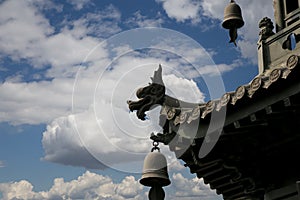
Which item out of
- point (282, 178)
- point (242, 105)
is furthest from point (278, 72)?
point (282, 178)

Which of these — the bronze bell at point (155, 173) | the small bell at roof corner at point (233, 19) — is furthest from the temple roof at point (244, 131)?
the small bell at roof corner at point (233, 19)

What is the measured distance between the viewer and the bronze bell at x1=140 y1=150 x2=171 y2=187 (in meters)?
10.1

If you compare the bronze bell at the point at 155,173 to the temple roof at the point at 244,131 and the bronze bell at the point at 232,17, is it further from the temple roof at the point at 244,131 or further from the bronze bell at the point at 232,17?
the bronze bell at the point at 232,17

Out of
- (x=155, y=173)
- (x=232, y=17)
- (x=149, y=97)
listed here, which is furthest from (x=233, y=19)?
(x=155, y=173)

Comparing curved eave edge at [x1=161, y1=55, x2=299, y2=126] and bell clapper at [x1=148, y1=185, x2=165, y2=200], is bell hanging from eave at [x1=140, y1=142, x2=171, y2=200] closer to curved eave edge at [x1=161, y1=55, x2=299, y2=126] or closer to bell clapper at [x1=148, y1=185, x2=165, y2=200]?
bell clapper at [x1=148, y1=185, x2=165, y2=200]

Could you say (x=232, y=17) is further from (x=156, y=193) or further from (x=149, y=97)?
(x=156, y=193)

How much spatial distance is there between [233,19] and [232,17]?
51 millimetres

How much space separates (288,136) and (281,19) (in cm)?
351

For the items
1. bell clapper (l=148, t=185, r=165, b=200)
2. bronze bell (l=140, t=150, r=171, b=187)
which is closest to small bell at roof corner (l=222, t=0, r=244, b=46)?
bronze bell (l=140, t=150, r=171, b=187)

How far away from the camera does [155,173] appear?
33.2ft

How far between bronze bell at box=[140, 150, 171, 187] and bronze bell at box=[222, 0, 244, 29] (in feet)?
15.0

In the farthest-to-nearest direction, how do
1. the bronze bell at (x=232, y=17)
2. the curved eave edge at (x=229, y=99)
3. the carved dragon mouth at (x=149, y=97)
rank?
the bronze bell at (x=232, y=17), the carved dragon mouth at (x=149, y=97), the curved eave edge at (x=229, y=99)

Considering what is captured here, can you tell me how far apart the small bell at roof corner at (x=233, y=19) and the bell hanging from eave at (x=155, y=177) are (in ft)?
15.0

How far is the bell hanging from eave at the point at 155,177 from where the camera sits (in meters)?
9.98
